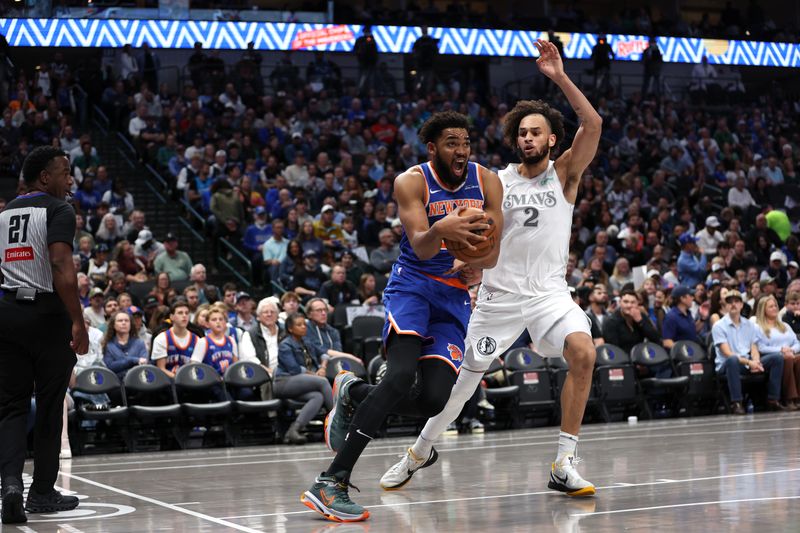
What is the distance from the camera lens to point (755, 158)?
26.8 m

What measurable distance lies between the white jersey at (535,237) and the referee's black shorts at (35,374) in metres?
2.80

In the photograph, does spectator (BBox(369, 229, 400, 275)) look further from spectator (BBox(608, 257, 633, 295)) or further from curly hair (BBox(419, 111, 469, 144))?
curly hair (BBox(419, 111, 469, 144))

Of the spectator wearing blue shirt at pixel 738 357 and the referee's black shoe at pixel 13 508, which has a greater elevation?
the spectator wearing blue shirt at pixel 738 357

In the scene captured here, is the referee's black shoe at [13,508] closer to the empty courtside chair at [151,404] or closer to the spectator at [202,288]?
the empty courtside chair at [151,404]

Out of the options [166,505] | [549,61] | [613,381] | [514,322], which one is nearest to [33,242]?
[166,505]

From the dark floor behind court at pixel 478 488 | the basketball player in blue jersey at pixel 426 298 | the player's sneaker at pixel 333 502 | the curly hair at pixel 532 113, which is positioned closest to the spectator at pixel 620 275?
the dark floor behind court at pixel 478 488

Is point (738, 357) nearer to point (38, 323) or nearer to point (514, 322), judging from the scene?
point (514, 322)

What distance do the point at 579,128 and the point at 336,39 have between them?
21.5m

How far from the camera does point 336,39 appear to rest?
2794cm

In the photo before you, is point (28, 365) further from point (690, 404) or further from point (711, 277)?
point (711, 277)

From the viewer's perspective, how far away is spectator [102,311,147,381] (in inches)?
497

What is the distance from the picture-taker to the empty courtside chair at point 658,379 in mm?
14844


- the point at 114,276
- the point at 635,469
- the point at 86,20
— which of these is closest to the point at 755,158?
the point at 86,20

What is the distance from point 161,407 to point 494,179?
6534 mm
